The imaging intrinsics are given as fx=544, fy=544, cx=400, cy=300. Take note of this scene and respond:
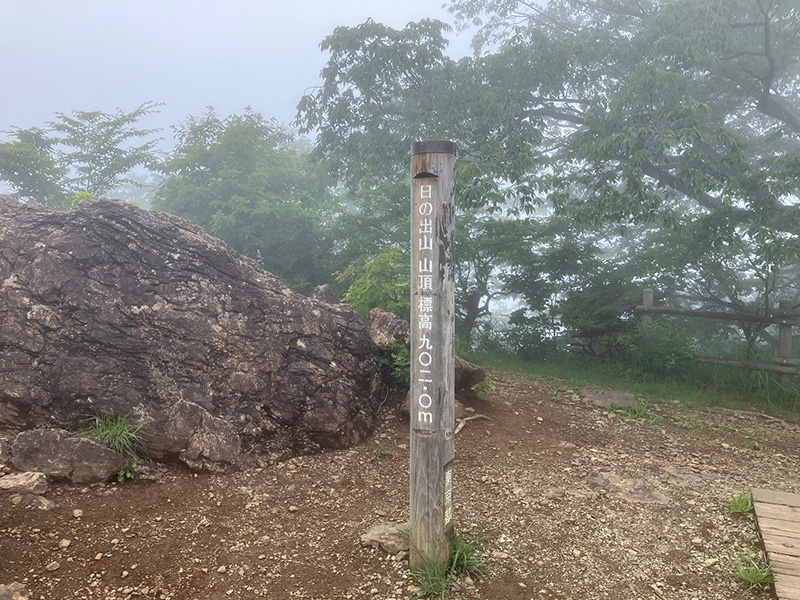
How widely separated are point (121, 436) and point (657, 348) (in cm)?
765

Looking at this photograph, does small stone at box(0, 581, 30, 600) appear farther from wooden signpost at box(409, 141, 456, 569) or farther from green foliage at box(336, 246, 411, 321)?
green foliage at box(336, 246, 411, 321)

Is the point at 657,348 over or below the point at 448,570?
over

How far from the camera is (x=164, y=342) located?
192 inches

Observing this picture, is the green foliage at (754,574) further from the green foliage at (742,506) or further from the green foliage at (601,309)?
the green foliage at (601,309)

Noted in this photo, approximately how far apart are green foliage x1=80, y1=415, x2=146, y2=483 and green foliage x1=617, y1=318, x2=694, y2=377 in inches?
288

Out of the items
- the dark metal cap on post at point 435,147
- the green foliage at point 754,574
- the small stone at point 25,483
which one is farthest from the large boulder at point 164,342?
the green foliage at point 754,574

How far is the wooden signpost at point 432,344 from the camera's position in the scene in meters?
3.17

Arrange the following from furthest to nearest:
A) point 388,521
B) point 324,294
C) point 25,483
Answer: point 324,294
point 388,521
point 25,483

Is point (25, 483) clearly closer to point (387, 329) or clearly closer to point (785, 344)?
point (387, 329)

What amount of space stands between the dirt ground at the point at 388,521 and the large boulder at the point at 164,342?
40 cm

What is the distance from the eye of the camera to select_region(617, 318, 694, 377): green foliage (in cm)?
851

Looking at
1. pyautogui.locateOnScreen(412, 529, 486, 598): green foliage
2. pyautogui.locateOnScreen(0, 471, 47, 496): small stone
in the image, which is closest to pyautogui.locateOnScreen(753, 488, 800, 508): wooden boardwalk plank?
pyautogui.locateOnScreen(412, 529, 486, 598): green foliage

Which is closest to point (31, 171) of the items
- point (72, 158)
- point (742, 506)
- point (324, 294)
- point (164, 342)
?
point (72, 158)

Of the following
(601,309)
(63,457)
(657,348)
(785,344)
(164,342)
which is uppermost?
(601,309)
